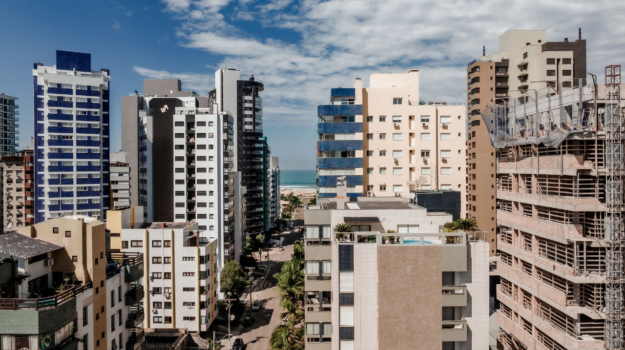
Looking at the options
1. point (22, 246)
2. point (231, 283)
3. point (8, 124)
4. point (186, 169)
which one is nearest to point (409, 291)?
point (22, 246)

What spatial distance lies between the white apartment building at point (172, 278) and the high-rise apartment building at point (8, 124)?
4689 inches

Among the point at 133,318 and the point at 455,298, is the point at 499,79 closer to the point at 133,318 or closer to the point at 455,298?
the point at 455,298

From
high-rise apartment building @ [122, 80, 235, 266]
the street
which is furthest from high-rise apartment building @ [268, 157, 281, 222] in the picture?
high-rise apartment building @ [122, 80, 235, 266]

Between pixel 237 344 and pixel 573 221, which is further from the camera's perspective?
pixel 237 344

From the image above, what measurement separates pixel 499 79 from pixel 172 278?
7892cm

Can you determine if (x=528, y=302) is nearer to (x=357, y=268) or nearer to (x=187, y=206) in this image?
(x=357, y=268)

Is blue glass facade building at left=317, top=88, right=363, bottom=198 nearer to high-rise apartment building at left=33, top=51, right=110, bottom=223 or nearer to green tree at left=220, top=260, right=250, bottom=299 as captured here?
green tree at left=220, top=260, right=250, bottom=299

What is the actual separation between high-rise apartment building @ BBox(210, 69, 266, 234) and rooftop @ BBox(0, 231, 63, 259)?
288 ft

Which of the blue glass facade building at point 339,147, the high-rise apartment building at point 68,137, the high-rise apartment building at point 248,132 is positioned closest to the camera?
the blue glass facade building at point 339,147

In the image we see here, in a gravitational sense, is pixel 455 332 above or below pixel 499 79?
below

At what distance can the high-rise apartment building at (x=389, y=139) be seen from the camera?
5741cm

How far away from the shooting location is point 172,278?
60188mm

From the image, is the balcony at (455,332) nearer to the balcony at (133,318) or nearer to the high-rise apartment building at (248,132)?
the balcony at (133,318)

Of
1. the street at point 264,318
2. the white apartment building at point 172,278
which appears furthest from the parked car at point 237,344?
the white apartment building at point 172,278
